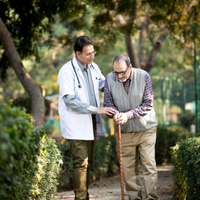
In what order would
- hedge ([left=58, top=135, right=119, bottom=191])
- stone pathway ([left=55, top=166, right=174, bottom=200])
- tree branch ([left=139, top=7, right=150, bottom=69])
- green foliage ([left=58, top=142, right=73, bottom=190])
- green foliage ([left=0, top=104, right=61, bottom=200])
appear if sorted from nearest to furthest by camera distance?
1. green foliage ([left=0, top=104, right=61, bottom=200])
2. stone pathway ([left=55, top=166, right=174, bottom=200])
3. green foliage ([left=58, top=142, right=73, bottom=190])
4. hedge ([left=58, top=135, right=119, bottom=191])
5. tree branch ([left=139, top=7, right=150, bottom=69])

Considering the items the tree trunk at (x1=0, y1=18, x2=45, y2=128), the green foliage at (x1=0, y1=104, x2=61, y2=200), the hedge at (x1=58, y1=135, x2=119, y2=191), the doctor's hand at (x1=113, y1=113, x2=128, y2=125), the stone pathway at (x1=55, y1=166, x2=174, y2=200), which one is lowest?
the stone pathway at (x1=55, y1=166, x2=174, y2=200)

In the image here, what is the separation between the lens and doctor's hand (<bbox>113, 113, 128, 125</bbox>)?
3.98m

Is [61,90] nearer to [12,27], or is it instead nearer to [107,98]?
[107,98]

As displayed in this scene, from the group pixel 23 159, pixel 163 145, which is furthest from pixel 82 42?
pixel 163 145

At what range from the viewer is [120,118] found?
3.98m

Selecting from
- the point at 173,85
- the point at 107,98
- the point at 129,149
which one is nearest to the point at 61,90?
the point at 107,98

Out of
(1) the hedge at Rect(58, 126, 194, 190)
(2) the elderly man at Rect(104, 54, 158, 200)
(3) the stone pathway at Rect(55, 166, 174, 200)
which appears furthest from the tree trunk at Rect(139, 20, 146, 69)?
(2) the elderly man at Rect(104, 54, 158, 200)

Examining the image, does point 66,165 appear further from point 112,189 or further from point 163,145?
point 163,145

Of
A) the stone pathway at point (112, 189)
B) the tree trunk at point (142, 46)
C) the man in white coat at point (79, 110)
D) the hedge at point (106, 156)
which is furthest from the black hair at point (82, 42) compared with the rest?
the tree trunk at point (142, 46)

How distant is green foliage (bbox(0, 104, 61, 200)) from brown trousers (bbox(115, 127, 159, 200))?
38.1 inches

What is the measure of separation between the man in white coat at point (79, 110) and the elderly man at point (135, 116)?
0.91ft

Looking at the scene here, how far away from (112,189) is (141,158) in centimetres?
229

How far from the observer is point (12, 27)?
317 inches

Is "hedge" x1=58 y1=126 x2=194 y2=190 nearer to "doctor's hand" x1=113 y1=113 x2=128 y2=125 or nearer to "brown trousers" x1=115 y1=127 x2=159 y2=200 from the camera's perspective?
"brown trousers" x1=115 y1=127 x2=159 y2=200
